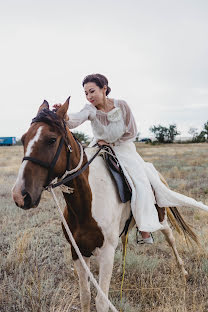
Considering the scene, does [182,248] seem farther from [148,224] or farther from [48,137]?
[48,137]

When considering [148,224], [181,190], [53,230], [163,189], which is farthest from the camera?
[181,190]

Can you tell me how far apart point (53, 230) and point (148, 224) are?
2991 mm

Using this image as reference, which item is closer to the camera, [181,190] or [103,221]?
[103,221]

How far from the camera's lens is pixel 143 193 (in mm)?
2727

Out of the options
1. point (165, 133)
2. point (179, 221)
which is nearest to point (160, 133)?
point (165, 133)

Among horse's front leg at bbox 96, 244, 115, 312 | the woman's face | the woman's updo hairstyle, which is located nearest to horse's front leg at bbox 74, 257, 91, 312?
horse's front leg at bbox 96, 244, 115, 312

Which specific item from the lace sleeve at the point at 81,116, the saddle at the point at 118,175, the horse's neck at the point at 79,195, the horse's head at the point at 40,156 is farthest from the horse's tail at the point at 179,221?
the horse's head at the point at 40,156

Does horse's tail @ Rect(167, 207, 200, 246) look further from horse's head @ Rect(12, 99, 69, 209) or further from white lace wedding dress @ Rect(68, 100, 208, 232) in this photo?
horse's head @ Rect(12, 99, 69, 209)

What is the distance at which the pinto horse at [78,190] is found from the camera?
1753mm

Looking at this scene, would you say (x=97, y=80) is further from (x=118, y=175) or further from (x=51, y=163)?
(x=51, y=163)

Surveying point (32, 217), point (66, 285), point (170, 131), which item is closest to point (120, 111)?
point (66, 285)

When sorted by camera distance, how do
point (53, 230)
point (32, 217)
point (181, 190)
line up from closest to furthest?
point (53, 230) < point (32, 217) < point (181, 190)

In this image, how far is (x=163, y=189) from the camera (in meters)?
3.12

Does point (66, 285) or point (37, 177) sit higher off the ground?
point (37, 177)
